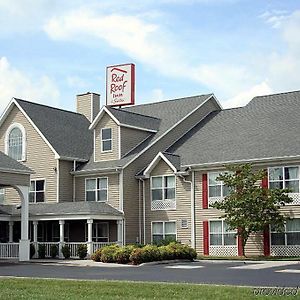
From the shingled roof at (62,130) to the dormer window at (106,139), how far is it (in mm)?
2101

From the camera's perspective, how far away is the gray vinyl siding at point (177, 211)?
42094mm

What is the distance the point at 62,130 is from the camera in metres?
48.3

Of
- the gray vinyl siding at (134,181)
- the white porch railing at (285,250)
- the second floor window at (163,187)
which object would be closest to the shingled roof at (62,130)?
the gray vinyl siding at (134,181)

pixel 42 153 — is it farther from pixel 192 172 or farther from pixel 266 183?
pixel 266 183

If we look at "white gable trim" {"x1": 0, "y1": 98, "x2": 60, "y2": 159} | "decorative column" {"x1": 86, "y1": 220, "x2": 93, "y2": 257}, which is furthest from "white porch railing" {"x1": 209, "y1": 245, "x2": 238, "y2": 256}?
"white gable trim" {"x1": 0, "y1": 98, "x2": 60, "y2": 159}

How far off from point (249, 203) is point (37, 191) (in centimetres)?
1565

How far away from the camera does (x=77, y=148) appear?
156 ft

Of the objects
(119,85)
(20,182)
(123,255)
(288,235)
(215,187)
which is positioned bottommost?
(123,255)

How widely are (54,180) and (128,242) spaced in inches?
254

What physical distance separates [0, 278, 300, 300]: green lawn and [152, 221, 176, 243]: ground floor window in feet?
74.9

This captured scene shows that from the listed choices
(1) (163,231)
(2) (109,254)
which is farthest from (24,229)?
(1) (163,231)

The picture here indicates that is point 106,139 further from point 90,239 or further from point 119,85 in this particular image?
point 119,85

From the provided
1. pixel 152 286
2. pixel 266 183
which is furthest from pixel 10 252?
pixel 152 286

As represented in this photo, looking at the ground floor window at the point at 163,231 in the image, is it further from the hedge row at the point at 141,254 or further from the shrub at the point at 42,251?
the shrub at the point at 42,251
